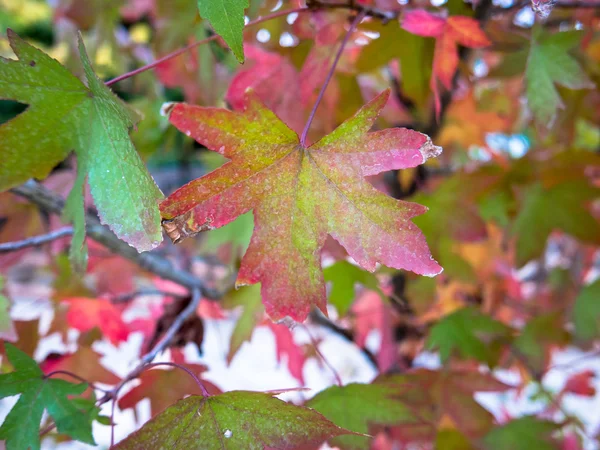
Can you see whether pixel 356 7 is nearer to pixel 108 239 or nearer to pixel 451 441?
pixel 108 239

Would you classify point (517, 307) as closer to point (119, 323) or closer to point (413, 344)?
point (413, 344)

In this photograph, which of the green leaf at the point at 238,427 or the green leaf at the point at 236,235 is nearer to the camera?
the green leaf at the point at 238,427

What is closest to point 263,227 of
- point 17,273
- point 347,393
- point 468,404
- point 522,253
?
point 347,393

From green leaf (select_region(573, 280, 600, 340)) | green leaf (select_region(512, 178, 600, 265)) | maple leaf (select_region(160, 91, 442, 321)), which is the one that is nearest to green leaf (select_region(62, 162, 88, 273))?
maple leaf (select_region(160, 91, 442, 321))

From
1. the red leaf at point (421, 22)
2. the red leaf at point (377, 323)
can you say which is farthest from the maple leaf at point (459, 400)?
the red leaf at point (421, 22)

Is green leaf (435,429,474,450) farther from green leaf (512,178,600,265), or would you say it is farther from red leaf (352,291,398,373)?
green leaf (512,178,600,265)

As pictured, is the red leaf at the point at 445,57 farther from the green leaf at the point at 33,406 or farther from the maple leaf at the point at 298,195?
the green leaf at the point at 33,406

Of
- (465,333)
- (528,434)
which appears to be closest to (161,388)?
(465,333)
